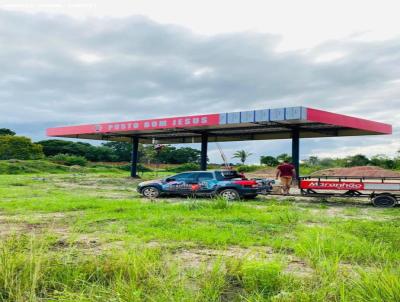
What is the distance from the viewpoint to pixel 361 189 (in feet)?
47.4

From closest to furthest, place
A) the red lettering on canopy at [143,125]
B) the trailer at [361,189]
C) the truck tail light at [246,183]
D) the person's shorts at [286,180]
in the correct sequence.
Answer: the trailer at [361,189] → the truck tail light at [246,183] → the person's shorts at [286,180] → the red lettering on canopy at [143,125]

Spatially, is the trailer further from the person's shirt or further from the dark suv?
the dark suv

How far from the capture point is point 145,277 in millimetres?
4664

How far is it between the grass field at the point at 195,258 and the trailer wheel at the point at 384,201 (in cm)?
342

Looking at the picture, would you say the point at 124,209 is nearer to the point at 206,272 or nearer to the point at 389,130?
the point at 206,272

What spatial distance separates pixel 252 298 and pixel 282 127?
21.0 metres

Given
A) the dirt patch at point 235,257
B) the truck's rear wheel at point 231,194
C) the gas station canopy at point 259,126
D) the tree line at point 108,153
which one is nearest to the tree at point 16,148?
the tree line at point 108,153

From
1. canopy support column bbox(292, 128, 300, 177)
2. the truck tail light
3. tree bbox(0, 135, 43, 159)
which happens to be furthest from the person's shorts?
tree bbox(0, 135, 43, 159)

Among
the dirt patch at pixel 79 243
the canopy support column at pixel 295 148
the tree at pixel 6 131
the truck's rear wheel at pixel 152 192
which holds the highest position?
the tree at pixel 6 131

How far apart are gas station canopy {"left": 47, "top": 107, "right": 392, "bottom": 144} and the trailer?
16.0ft

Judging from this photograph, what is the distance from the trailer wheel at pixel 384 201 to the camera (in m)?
14.3

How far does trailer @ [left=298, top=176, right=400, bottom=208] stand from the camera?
1417 cm

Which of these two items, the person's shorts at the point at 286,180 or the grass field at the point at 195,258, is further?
the person's shorts at the point at 286,180

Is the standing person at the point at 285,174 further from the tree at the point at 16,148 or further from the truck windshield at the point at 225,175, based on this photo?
the tree at the point at 16,148
